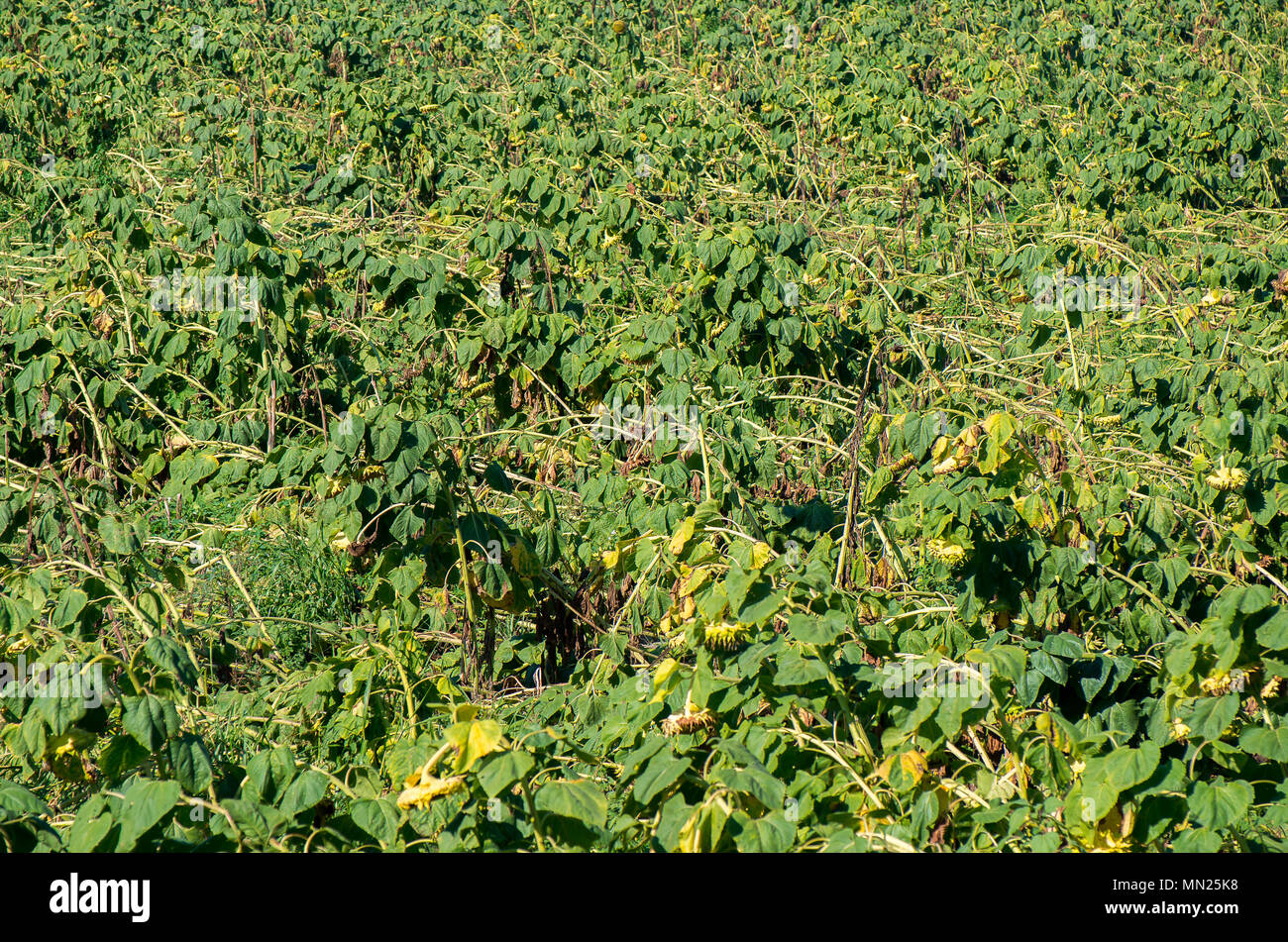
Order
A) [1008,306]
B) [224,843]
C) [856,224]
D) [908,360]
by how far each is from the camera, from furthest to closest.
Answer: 1. [856,224]
2. [1008,306]
3. [908,360]
4. [224,843]

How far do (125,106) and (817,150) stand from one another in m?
5.31

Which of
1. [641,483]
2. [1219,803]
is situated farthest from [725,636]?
[641,483]

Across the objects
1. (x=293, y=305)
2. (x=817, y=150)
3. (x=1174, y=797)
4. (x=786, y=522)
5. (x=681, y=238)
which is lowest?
(x=1174, y=797)

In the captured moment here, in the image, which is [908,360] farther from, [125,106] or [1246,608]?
[125,106]

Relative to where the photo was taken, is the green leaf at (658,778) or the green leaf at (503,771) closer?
the green leaf at (503,771)

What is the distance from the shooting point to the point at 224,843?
180cm

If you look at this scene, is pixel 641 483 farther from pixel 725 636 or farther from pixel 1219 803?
pixel 1219 803

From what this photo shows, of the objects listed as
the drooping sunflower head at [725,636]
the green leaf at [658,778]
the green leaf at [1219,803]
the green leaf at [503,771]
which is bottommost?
the green leaf at [1219,803]

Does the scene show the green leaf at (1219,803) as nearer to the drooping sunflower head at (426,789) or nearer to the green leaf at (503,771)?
the green leaf at (503,771)

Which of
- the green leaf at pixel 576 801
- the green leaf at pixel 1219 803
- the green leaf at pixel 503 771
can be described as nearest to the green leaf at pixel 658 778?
the green leaf at pixel 576 801

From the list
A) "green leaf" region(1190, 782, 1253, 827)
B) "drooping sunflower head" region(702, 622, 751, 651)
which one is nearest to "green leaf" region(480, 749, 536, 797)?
"drooping sunflower head" region(702, 622, 751, 651)

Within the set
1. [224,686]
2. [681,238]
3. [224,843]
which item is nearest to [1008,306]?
[681,238]

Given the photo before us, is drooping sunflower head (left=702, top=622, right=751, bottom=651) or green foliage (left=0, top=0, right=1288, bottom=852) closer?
green foliage (left=0, top=0, right=1288, bottom=852)

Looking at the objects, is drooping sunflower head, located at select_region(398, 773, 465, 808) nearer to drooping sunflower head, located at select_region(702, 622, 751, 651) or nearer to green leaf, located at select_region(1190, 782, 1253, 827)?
drooping sunflower head, located at select_region(702, 622, 751, 651)
